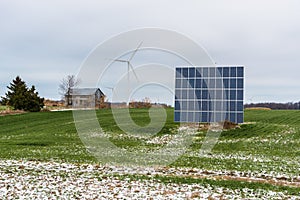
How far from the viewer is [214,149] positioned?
76.3 ft

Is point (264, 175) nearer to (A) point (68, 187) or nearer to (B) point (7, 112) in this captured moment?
(A) point (68, 187)

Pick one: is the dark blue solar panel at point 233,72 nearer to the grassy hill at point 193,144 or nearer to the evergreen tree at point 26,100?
the grassy hill at point 193,144

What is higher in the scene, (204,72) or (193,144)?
(204,72)

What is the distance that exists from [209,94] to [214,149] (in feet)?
44.1

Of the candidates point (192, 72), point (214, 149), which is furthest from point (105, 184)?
point (192, 72)

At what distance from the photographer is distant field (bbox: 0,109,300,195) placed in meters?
14.2

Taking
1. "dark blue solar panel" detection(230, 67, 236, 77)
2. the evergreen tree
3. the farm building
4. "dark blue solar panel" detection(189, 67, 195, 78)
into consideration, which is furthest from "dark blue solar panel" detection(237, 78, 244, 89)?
the evergreen tree

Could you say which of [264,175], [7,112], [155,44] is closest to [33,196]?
[264,175]

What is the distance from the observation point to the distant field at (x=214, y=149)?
14231mm

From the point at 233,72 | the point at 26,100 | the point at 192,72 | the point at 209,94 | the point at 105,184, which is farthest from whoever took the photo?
the point at 26,100

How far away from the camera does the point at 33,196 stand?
10.0m

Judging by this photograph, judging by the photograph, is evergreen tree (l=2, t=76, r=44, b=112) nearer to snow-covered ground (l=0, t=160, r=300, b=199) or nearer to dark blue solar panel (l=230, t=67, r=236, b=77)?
dark blue solar panel (l=230, t=67, r=236, b=77)

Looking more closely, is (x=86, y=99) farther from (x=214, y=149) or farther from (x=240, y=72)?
(x=214, y=149)

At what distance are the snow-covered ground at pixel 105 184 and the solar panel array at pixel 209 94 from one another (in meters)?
21.2
